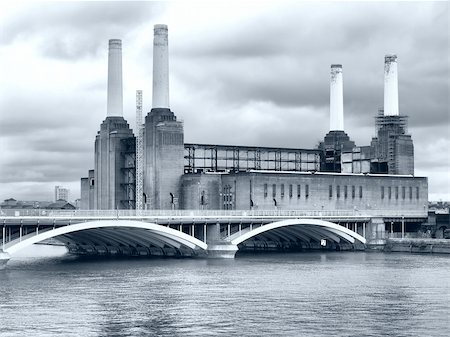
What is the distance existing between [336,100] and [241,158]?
20746 millimetres

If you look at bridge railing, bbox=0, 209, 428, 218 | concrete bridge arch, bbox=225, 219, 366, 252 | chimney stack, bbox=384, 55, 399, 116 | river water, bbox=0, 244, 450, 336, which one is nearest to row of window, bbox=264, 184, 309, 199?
bridge railing, bbox=0, 209, 428, 218

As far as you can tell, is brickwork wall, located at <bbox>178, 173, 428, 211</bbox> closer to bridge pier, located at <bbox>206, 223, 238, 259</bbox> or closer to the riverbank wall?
the riverbank wall

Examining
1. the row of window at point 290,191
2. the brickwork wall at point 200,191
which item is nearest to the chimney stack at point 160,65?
the brickwork wall at point 200,191

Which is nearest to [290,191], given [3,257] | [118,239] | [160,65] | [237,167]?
[237,167]

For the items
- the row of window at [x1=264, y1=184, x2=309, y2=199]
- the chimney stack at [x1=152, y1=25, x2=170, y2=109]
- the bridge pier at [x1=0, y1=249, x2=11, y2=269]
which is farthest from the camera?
the row of window at [x1=264, y1=184, x2=309, y2=199]

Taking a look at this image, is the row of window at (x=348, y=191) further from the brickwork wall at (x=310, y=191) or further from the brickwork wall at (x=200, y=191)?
the brickwork wall at (x=200, y=191)

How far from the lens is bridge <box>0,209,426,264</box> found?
92.2 meters

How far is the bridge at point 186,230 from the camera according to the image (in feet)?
302

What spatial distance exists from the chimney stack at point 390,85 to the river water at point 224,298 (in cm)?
4821

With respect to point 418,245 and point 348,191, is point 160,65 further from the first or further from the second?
point 418,245

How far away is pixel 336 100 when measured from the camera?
512 ft

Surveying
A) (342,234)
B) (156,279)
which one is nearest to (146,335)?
(156,279)

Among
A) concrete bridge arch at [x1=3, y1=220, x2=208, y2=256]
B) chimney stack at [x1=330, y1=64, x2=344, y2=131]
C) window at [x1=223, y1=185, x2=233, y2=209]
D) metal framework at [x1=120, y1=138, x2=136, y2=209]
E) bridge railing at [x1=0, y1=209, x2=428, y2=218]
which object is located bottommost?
concrete bridge arch at [x1=3, y1=220, x2=208, y2=256]

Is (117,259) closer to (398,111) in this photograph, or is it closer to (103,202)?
(103,202)
